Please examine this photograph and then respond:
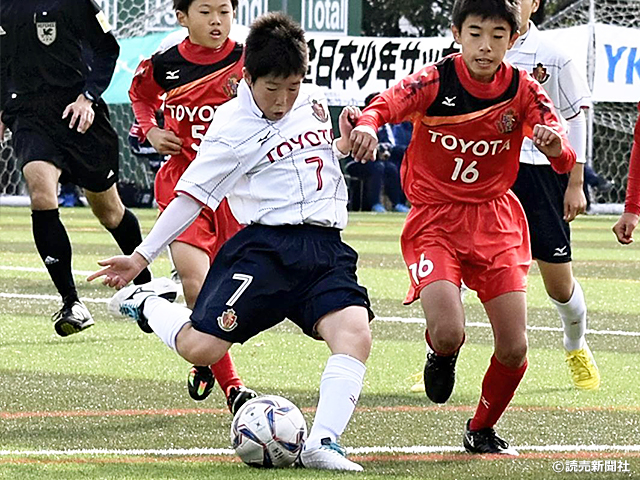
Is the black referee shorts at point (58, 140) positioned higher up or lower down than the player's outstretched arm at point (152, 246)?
lower down

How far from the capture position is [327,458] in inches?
195

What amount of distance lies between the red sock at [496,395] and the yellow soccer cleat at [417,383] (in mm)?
1453

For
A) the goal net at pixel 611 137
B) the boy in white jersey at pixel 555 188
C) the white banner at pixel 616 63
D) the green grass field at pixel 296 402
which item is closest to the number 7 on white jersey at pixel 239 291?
the green grass field at pixel 296 402

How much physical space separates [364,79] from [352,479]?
19.9m

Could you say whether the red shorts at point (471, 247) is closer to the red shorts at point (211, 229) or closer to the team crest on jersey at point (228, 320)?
the team crest on jersey at point (228, 320)

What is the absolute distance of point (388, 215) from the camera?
81.2 ft

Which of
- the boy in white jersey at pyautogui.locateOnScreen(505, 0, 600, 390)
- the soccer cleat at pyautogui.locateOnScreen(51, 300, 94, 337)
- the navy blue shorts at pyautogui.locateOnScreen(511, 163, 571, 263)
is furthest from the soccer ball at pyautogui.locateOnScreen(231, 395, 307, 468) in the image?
the soccer cleat at pyautogui.locateOnScreen(51, 300, 94, 337)

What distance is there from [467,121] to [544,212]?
1.54m

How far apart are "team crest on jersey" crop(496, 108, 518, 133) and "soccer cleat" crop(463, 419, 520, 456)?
113cm

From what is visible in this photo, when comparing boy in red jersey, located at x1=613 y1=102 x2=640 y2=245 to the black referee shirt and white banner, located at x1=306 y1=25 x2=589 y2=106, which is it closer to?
the black referee shirt

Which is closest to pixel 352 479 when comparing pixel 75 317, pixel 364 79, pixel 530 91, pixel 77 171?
pixel 530 91

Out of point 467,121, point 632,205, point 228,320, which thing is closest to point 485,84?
point 467,121

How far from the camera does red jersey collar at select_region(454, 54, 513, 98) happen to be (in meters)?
5.74

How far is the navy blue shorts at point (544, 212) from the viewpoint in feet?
23.4
